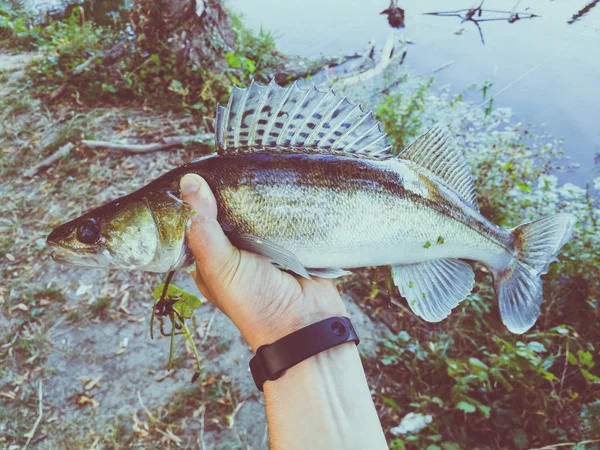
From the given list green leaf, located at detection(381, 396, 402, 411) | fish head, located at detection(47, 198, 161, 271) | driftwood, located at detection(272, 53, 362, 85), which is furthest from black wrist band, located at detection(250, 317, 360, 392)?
driftwood, located at detection(272, 53, 362, 85)

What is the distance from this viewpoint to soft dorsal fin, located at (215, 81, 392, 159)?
6.53ft

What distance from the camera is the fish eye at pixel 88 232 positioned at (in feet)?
6.18

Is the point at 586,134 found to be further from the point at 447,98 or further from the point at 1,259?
the point at 1,259

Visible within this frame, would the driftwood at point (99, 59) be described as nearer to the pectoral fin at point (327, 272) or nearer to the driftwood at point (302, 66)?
the driftwood at point (302, 66)

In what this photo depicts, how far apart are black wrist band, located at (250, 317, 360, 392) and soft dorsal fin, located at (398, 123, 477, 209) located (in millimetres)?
1012

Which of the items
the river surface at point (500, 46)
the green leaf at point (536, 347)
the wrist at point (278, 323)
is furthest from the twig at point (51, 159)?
the green leaf at point (536, 347)

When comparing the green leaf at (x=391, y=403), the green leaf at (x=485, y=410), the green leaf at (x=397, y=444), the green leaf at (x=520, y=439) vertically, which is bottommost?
the green leaf at (x=520, y=439)

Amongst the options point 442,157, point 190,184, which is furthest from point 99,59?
point 442,157

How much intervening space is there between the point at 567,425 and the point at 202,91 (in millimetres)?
5262

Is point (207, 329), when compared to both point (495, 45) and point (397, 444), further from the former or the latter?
point (495, 45)

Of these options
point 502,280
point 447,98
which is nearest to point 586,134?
point 447,98

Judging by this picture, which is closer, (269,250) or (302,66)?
(269,250)

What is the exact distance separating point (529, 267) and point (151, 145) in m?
4.31

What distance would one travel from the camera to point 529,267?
2.34m
